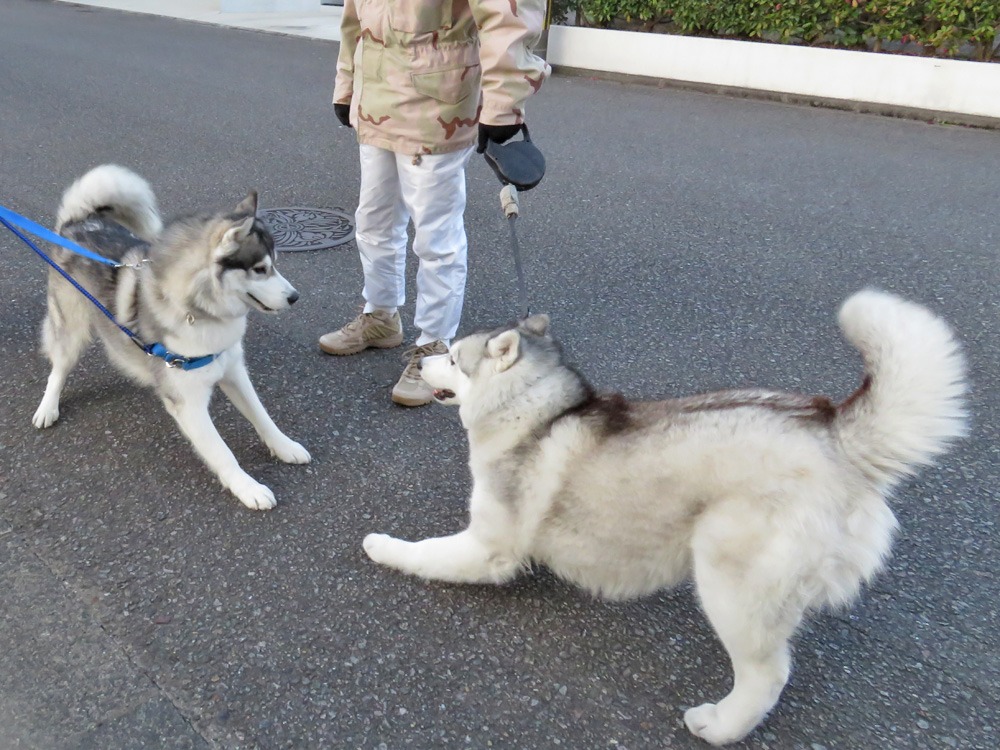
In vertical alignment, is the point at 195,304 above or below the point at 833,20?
below

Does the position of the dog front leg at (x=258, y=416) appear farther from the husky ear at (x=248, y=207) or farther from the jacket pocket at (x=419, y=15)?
the jacket pocket at (x=419, y=15)

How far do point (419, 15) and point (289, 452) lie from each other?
181 centimetres

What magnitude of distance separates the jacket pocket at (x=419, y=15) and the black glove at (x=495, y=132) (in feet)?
1.62

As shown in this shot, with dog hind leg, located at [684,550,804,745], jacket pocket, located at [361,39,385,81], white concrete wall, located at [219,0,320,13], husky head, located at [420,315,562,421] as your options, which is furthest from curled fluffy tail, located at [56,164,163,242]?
white concrete wall, located at [219,0,320,13]

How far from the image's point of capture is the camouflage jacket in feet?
9.53

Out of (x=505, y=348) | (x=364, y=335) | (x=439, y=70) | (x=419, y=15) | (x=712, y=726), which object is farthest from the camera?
(x=364, y=335)

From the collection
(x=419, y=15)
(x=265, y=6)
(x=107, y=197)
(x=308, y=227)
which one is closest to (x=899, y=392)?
(x=419, y=15)

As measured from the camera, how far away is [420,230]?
3.45 metres

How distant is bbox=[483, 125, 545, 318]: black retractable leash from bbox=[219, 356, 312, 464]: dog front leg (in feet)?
3.51

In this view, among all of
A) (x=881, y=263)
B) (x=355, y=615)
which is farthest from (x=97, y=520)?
(x=881, y=263)

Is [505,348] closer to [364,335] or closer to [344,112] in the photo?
[364,335]

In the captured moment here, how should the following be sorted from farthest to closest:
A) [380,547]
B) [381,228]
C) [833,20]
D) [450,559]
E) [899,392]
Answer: [833,20] → [381,228] → [380,547] → [450,559] → [899,392]

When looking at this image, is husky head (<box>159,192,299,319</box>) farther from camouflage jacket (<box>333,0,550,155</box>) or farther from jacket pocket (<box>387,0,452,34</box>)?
jacket pocket (<box>387,0,452,34</box>)

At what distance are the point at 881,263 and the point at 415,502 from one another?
3.65 metres
